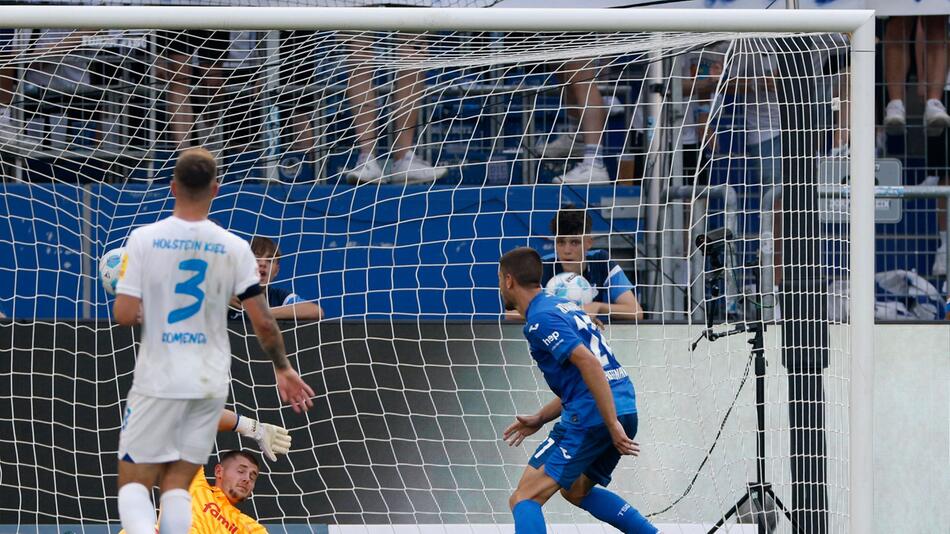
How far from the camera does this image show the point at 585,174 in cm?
764

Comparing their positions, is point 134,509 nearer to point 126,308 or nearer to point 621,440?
point 126,308

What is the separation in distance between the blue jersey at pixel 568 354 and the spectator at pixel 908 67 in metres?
3.04

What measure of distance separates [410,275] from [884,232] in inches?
111

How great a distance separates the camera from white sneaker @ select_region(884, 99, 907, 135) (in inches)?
304

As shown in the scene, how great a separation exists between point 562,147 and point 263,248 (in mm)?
1990

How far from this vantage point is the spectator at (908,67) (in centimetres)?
774

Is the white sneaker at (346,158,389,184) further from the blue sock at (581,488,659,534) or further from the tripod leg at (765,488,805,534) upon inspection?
the tripod leg at (765,488,805,534)

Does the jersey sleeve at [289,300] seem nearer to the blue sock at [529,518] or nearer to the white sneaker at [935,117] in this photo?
the blue sock at [529,518]

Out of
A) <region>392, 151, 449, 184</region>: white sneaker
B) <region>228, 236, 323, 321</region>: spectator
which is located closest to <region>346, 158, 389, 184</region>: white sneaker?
<region>392, 151, 449, 184</region>: white sneaker

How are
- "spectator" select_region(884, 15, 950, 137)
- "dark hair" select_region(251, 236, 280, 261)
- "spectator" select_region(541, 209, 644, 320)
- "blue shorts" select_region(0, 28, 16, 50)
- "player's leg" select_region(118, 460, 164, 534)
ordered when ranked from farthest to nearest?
"spectator" select_region(884, 15, 950, 137) < "dark hair" select_region(251, 236, 280, 261) < "blue shorts" select_region(0, 28, 16, 50) < "spectator" select_region(541, 209, 644, 320) < "player's leg" select_region(118, 460, 164, 534)

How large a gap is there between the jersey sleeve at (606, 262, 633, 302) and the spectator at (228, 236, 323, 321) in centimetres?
158

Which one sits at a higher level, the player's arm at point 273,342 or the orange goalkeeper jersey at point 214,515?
the player's arm at point 273,342

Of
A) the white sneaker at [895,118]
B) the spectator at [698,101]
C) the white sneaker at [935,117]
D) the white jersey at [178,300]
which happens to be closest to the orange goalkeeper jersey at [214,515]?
the white jersey at [178,300]

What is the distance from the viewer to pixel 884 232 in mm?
7703
